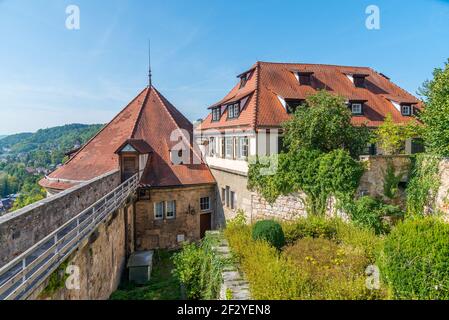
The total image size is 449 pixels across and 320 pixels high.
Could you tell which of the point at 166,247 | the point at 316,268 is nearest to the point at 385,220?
the point at 316,268

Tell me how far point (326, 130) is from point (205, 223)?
11.2 metres

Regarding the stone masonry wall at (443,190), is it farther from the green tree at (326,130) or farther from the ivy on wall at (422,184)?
the green tree at (326,130)

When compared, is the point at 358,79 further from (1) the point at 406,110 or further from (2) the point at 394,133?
(2) the point at 394,133

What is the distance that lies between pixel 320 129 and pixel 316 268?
8207 mm

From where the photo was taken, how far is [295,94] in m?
19.3

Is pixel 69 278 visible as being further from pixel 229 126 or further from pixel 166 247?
pixel 229 126

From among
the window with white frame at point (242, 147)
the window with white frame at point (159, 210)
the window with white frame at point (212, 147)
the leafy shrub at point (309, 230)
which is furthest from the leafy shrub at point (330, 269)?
the window with white frame at point (212, 147)

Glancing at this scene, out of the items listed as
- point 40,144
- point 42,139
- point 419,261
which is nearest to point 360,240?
point 419,261

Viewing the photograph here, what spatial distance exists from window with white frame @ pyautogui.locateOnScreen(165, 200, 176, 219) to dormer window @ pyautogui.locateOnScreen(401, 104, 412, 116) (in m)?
17.5

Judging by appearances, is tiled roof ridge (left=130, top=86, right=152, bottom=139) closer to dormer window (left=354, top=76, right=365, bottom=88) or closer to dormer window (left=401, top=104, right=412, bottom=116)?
dormer window (left=354, top=76, right=365, bottom=88)

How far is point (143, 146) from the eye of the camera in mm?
19438

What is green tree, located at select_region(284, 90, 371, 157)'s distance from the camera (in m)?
14.4

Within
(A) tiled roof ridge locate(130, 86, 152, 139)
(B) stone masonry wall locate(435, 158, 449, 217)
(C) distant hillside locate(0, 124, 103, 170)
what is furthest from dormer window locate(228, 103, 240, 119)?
(C) distant hillside locate(0, 124, 103, 170)
